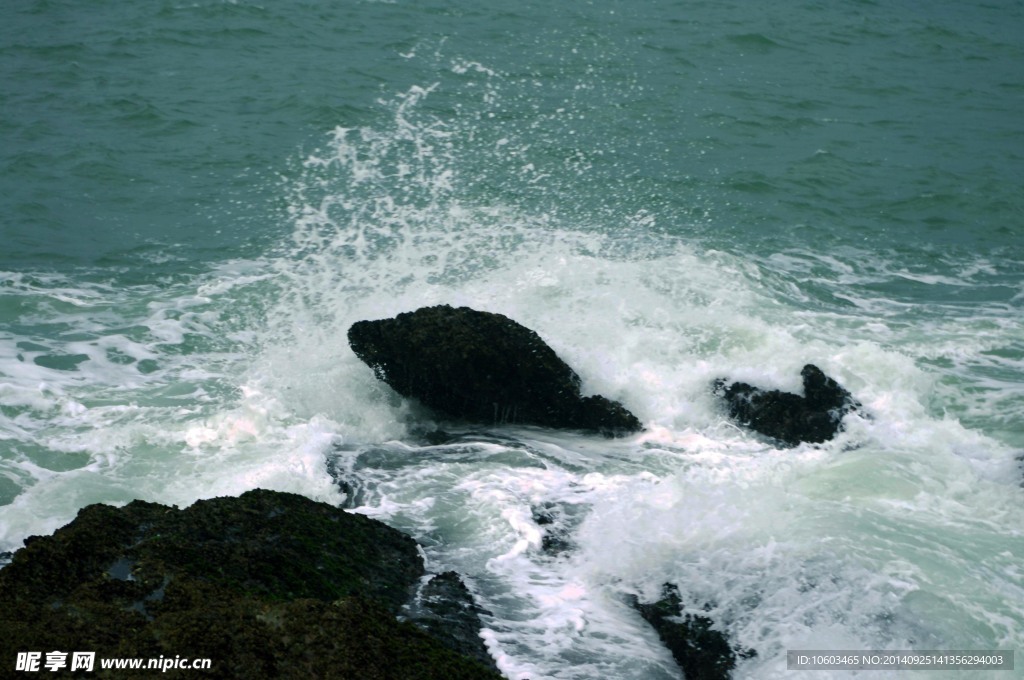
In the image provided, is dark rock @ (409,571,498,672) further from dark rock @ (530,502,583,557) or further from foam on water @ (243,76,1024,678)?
dark rock @ (530,502,583,557)

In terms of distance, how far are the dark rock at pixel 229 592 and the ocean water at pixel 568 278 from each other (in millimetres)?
993

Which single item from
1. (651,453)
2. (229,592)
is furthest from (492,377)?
(229,592)

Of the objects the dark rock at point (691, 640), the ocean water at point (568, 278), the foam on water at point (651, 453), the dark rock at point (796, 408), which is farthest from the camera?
the dark rock at point (796, 408)

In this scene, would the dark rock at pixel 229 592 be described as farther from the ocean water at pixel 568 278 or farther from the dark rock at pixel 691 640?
the dark rock at pixel 691 640

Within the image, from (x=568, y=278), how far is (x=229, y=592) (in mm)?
8039

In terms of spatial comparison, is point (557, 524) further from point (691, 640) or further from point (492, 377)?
point (492, 377)

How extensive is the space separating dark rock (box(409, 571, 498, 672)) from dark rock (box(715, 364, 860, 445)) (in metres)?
4.30

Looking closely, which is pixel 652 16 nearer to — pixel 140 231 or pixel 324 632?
pixel 140 231

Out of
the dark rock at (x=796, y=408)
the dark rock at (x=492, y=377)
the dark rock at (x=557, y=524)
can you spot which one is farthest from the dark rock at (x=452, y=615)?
the dark rock at (x=796, y=408)

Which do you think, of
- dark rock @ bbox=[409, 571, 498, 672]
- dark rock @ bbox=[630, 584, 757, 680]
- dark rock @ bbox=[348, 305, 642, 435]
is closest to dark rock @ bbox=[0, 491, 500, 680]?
dark rock @ bbox=[409, 571, 498, 672]

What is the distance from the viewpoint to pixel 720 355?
1270 cm

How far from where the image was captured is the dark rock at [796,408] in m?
11.2

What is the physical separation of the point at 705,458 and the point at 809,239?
20.1ft

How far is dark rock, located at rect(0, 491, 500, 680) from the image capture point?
245 inches
